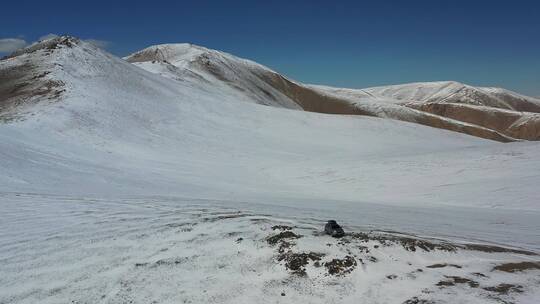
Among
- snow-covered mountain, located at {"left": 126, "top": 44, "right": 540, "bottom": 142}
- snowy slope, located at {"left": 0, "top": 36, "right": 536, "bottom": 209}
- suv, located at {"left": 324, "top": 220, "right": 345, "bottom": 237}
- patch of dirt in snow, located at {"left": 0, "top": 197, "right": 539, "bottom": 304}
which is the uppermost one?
snow-covered mountain, located at {"left": 126, "top": 44, "right": 540, "bottom": 142}

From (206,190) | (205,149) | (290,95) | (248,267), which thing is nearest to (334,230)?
(248,267)

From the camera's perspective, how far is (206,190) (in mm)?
15867

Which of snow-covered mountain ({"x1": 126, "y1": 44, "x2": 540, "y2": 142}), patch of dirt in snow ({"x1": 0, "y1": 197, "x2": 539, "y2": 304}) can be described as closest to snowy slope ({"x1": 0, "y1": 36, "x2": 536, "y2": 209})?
patch of dirt in snow ({"x1": 0, "y1": 197, "x2": 539, "y2": 304})

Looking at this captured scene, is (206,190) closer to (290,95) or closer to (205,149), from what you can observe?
(205,149)

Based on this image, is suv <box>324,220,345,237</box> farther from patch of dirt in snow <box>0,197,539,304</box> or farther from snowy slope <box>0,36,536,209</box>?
snowy slope <box>0,36,536,209</box>

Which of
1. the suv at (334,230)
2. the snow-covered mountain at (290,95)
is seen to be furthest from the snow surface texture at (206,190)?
the snow-covered mountain at (290,95)

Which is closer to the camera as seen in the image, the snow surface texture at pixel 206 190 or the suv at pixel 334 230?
the snow surface texture at pixel 206 190

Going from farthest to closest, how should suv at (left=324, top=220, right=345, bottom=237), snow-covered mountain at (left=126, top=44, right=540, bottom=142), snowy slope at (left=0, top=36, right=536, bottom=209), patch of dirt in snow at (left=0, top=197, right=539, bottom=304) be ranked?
1. snow-covered mountain at (left=126, top=44, right=540, bottom=142)
2. snowy slope at (left=0, top=36, right=536, bottom=209)
3. suv at (left=324, top=220, right=345, bottom=237)
4. patch of dirt in snow at (left=0, top=197, right=539, bottom=304)

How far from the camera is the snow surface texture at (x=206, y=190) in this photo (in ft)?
18.0

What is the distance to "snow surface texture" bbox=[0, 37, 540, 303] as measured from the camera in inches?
216

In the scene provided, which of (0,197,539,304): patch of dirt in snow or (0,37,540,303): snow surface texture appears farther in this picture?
(0,37,540,303): snow surface texture

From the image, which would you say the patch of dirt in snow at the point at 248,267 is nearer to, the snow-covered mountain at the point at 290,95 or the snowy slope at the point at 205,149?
the snowy slope at the point at 205,149

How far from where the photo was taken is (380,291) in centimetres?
512

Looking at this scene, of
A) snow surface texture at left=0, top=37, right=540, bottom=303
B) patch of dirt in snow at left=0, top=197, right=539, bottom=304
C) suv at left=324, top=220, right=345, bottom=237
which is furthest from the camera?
suv at left=324, top=220, right=345, bottom=237
